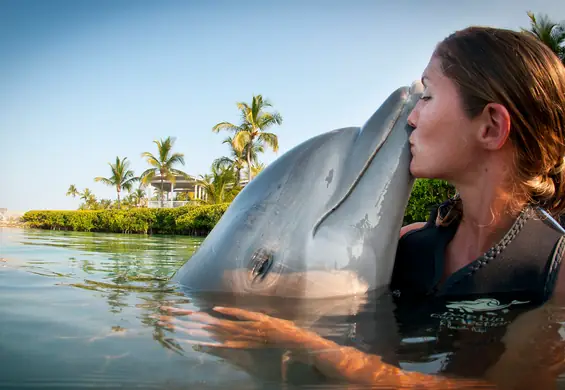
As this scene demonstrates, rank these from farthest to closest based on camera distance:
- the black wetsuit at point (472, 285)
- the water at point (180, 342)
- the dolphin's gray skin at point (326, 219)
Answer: the dolphin's gray skin at point (326, 219)
the black wetsuit at point (472, 285)
the water at point (180, 342)

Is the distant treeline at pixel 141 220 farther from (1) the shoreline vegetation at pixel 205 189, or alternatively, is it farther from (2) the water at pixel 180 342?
(2) the water at pixel 180 342

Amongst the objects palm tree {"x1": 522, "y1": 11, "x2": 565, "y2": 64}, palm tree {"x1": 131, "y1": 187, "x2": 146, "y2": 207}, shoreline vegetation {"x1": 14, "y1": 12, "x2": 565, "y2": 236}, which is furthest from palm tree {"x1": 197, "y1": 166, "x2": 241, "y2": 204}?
palm tree {"x1": 131, "y1": 187, "x2": 146, "y2": 207}

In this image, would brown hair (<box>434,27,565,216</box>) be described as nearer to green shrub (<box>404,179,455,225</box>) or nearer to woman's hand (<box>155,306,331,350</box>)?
woman's hand (<box>155,306,331,350</box>)

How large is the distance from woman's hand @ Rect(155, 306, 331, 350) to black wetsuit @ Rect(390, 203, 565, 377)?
0.35 meters

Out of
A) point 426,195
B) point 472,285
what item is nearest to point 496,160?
point 472,285

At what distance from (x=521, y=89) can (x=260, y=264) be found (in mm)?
1487

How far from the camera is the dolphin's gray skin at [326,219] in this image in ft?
7.95

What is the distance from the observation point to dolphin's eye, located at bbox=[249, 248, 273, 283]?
7.97 feet

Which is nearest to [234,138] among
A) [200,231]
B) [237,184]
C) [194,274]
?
[237,184]

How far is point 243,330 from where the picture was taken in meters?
1.75

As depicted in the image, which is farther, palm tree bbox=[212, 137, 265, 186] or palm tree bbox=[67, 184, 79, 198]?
palm tree bbox=[67, 184, 79, 198]

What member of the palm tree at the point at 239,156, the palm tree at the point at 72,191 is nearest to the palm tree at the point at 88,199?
the palm tree at the point at 72,191

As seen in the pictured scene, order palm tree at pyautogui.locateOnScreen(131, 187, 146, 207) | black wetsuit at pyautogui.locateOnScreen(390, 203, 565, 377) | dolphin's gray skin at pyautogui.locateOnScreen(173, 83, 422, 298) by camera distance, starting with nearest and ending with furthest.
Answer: black wetsuit at pyautogui.locateOnScreen(390, 203, 565, 377), dolphin's gray skin at pyautogui.locateOnScreen(173, 83, 422, 298), palm tree at pyautogui.locateOnScreen(131, 187, 146, 207)

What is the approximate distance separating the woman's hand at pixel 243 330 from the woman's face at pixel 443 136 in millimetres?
1081
